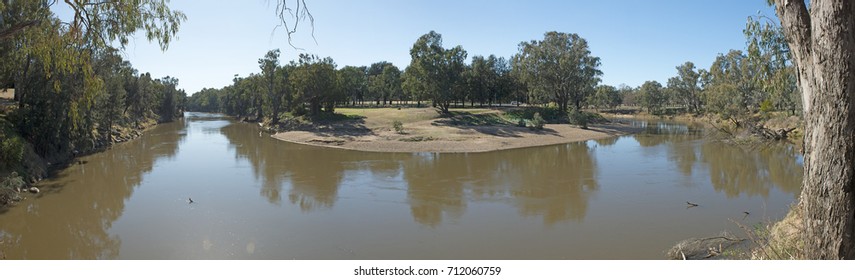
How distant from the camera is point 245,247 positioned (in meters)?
12.4

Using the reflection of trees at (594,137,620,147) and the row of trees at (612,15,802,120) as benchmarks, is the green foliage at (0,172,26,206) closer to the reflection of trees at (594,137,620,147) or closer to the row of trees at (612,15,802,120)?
the row of trees at (612,15,802,120)

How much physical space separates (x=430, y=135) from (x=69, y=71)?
32758 mm

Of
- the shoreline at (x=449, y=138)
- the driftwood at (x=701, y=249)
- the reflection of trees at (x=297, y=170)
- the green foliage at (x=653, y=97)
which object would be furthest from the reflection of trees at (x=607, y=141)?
the green foliage at (x=653, y=97)

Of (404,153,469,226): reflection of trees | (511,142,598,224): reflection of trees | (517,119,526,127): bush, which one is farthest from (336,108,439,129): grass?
(511,142,598,224): reflection of trees

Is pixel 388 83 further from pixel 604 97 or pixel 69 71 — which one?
pixel 69 71

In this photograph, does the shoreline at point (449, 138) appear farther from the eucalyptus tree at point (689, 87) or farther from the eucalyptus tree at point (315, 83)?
the eucalyptus tree at point (689, 87)

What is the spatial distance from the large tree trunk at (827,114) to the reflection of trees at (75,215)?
14.8 metres

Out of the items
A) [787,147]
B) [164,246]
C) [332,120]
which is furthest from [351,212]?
[332,120]

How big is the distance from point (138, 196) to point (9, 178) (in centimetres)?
470

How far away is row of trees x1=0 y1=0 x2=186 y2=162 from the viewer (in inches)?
314

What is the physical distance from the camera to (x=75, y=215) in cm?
1628

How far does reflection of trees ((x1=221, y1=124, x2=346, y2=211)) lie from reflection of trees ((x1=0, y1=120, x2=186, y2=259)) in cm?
585

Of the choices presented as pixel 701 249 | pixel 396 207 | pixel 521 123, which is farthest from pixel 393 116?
pixel 701 249

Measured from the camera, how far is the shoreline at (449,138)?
37.1m
